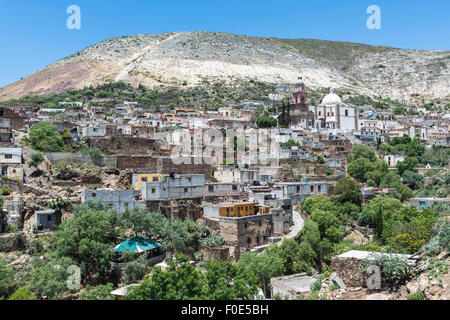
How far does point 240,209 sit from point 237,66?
92.4 m

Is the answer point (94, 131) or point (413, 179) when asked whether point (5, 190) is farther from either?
point (413, 179)

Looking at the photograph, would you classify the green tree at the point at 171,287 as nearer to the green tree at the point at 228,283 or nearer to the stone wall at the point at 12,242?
the green tree at the point at 228,283

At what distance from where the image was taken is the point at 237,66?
108750 millimetres

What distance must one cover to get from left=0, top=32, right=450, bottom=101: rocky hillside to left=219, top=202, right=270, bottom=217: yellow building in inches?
2840

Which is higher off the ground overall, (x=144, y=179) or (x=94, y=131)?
(x=94, y=131)

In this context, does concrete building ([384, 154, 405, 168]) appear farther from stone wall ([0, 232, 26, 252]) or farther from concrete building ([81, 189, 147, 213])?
stone wall ([0, 232, 26, 252])

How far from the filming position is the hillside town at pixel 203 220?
460 inches

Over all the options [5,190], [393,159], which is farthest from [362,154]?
[5,190]

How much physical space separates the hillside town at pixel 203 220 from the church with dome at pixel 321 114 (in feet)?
65.4

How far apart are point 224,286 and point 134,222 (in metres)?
7.03

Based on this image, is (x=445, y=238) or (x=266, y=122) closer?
(x=445, y=238)

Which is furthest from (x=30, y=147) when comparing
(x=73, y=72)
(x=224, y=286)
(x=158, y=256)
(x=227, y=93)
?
Answer: (x=73, y=72)

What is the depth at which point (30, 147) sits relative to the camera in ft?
81.3

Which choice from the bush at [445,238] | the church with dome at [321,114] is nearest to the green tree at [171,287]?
the bush at [445,238]
